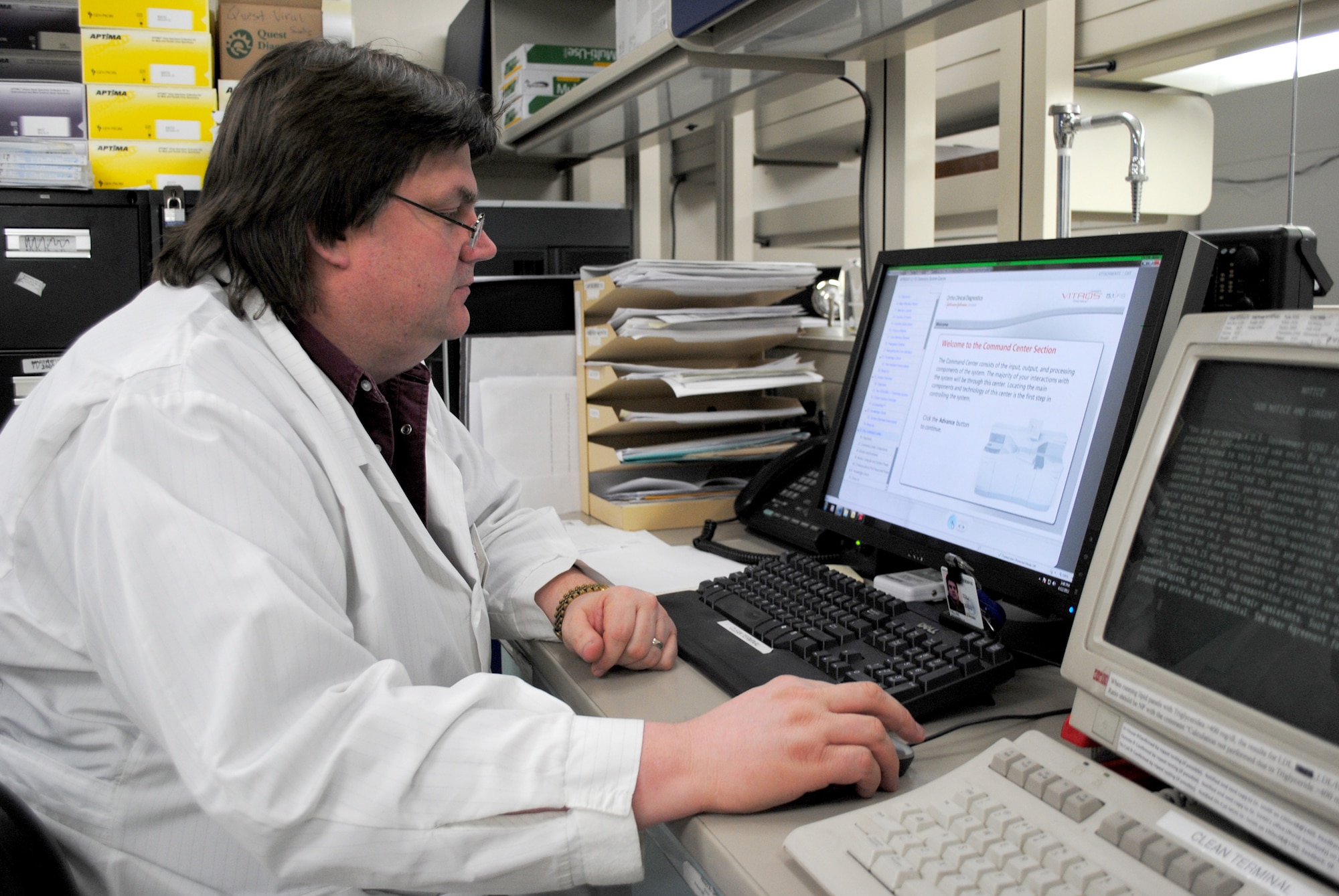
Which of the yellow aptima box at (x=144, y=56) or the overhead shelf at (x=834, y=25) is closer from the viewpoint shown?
the overhead shelf at (x=834, y=25)

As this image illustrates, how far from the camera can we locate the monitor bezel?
1.85 ft

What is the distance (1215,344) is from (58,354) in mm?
2048

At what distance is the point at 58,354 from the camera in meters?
1.89

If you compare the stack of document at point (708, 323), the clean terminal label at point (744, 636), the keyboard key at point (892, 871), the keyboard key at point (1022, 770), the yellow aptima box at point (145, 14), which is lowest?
the keyboard key at point (892, 871)

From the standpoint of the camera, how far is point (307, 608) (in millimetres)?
619

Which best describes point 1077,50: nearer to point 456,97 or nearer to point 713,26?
point 713,26

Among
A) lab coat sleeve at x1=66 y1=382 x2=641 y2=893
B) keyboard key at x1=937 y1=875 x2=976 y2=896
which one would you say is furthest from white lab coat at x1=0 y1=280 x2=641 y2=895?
keyboard key at x1=937 y1=875 x2=976 y2=896

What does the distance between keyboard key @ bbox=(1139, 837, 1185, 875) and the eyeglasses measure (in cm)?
77

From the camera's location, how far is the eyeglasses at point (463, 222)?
2.93 feet

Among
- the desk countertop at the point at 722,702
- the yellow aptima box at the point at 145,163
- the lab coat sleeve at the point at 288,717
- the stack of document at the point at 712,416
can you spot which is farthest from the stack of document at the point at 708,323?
the yellow aptima box at the point at 145,163

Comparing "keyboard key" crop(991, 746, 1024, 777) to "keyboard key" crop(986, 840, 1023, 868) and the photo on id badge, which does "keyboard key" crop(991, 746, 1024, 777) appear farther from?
the photo on id badge

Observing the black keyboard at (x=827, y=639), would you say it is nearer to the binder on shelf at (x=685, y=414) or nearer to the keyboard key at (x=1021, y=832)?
the keyboard key at (x=1021, y=832)

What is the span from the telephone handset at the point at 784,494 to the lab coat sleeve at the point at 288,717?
684 millimetres

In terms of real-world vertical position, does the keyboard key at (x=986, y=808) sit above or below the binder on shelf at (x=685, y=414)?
below
